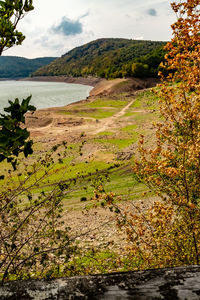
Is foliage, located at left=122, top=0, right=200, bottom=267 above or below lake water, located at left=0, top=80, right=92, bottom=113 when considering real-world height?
below

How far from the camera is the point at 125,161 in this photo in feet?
95.9

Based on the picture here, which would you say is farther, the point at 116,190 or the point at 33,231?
the point at 116,190

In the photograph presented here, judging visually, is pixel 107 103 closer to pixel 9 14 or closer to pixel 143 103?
pixel 143 103

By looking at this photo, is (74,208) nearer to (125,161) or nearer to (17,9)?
(125,161)

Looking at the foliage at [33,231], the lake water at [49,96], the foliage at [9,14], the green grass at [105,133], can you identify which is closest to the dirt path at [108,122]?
the green grass at [105,133]

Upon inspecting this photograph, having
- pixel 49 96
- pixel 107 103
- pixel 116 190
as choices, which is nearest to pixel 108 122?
pixel 107 103

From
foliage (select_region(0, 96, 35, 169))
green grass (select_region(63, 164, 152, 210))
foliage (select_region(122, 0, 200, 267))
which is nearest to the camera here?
foliage (select_region(0, 96, 35, 169))

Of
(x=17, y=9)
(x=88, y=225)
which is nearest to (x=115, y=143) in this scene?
(x=88, y=225)

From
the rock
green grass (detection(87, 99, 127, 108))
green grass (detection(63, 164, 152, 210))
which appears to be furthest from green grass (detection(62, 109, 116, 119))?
the rock

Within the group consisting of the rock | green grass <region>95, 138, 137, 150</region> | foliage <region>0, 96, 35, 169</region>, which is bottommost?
green grass <region>95, 138, 137, 150</region>

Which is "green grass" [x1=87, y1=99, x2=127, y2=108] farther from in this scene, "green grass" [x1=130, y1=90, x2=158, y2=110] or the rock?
the rock

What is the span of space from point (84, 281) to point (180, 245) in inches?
227

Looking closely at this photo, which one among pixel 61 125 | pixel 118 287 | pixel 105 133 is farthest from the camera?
pixel 61 125

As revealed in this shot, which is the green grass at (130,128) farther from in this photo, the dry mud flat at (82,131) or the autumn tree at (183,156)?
the autumn tree at (183,156)
